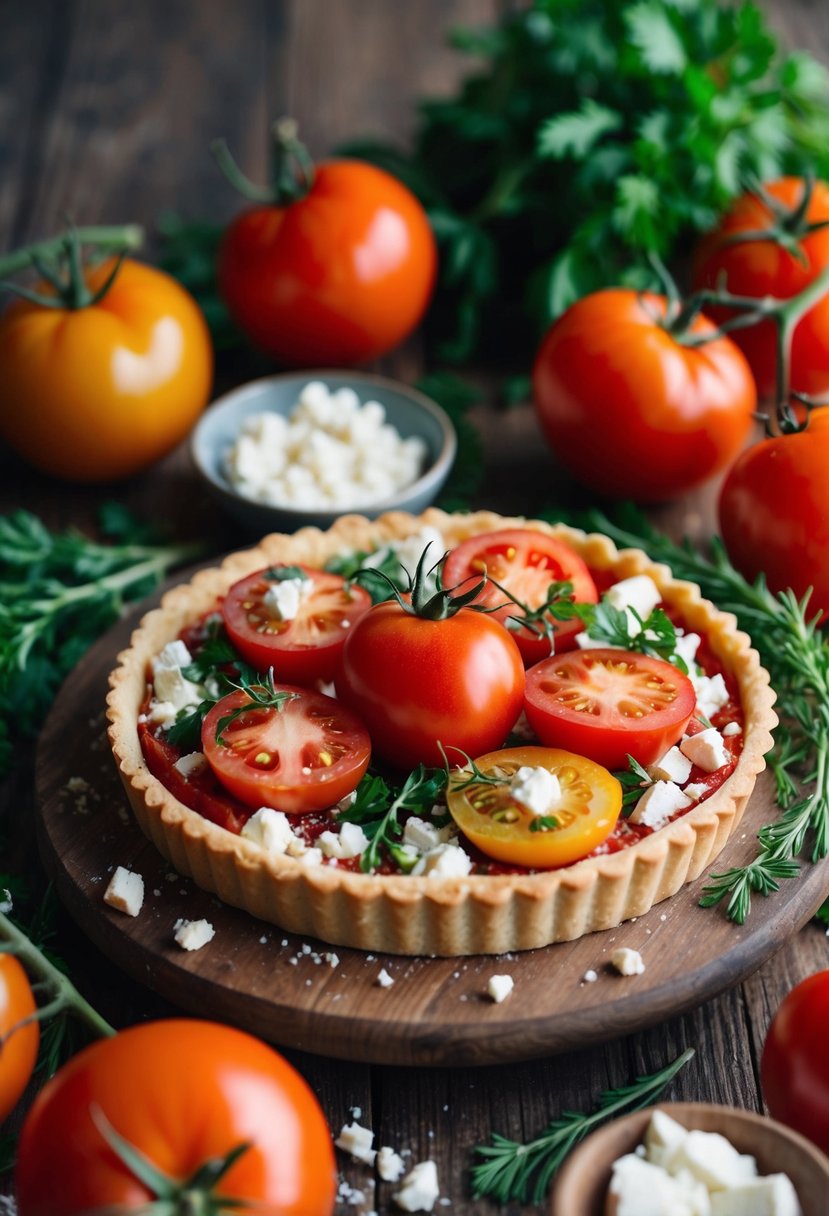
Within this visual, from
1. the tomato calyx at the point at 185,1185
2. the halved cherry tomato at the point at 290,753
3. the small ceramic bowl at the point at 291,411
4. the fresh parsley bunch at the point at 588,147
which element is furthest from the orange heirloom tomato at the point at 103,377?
the tomato calyx at the point at 185,1185

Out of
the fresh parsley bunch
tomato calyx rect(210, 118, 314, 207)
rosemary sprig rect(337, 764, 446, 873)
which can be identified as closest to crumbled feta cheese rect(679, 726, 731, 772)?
rosemary sprig rect(337, 764, 446, 873)

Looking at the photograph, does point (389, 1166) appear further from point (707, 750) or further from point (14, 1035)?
point (707, 750)

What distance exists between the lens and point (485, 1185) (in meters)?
2.41

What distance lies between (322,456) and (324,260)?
814mm

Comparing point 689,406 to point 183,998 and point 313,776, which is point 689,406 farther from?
point 183,998

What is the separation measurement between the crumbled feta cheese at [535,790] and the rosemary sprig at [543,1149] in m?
0.55

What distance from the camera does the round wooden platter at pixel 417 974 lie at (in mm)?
2512

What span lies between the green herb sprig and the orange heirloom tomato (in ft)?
0.74

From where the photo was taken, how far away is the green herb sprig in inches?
135

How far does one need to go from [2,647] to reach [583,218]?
8.15 ft

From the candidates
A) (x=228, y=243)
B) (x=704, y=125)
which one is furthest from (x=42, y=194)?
(x=704, y=125)

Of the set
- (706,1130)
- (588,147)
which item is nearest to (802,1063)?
(706,1130)

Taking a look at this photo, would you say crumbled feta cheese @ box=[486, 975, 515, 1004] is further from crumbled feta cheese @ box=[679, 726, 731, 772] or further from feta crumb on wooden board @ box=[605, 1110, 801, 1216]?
crumbled feta cheese @ box=[679, 726, 731, 772]

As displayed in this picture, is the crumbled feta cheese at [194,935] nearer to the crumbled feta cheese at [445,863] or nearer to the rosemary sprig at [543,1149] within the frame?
the crumbled feta cheese at [445,863]
